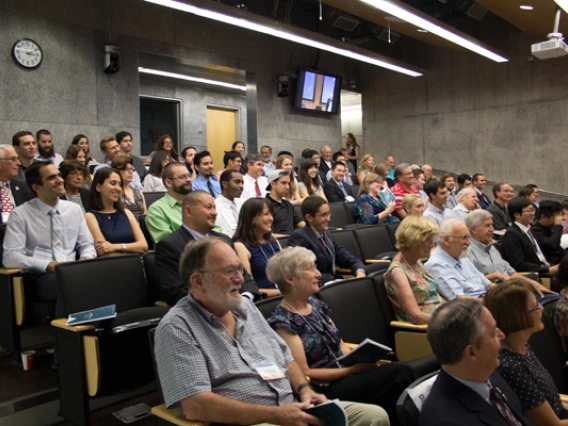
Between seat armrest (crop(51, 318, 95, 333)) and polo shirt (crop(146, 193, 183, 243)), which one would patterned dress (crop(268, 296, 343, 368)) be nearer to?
seat armrest (crop(51, 318, 95, 333))

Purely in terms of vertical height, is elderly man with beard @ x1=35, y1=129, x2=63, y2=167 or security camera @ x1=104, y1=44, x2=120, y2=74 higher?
security camera @ x1=104, y1=44, x2=120, y2=74

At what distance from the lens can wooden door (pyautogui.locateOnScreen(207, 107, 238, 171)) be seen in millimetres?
11258

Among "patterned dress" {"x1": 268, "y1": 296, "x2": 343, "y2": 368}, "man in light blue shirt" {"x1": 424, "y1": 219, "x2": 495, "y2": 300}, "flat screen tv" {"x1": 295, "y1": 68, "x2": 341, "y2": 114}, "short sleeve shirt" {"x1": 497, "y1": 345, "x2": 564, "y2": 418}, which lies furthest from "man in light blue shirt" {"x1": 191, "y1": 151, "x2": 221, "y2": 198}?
"flat screen tv" {"x1": 295, "y1": 68, "x2": 341, "y2": 114}

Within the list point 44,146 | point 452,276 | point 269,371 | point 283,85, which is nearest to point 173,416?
point 269,371

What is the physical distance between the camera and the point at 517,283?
2.02 metres

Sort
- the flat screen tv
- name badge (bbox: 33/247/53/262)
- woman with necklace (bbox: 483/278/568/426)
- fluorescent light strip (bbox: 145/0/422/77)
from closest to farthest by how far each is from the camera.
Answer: woman with necklace (bbox: 483/278/568/426)
name badge (bbox: 33/247/53/262)
fluorescent light strip (bbox: 145/0/422/77)
the flat screen tv


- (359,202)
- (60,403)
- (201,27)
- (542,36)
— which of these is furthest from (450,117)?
(60,403)

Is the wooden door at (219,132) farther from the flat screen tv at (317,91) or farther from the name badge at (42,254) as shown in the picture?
the name badge at (42,254)

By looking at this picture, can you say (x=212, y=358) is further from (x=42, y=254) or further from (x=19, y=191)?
(x=19, y=191)

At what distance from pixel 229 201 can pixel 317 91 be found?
21.1ft

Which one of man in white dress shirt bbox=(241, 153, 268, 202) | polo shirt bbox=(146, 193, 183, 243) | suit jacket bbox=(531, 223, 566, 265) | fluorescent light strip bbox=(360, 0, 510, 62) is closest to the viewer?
polo shirt bbox=(146, 193, 183, 243)

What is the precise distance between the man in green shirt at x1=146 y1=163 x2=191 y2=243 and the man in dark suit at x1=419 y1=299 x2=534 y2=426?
2315 mm

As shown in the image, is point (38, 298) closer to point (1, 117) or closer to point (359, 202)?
point (359, 202)

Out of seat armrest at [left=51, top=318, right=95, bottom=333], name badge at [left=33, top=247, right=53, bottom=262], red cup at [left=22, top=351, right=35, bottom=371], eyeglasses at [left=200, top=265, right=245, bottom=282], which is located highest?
eyeglasses at [left=200, top=265, right=245, bottom=282]
